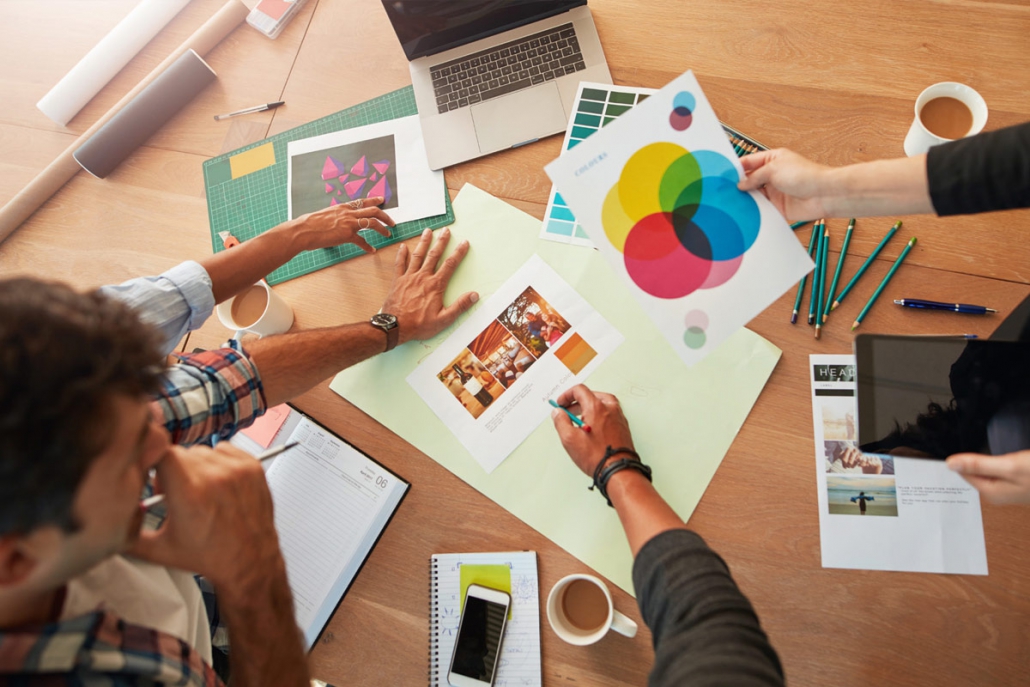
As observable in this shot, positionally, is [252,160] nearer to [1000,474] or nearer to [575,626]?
[575,626]

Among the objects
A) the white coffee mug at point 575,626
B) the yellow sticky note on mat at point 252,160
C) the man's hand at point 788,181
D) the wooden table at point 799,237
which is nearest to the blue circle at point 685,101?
the man's hand at point 788,181

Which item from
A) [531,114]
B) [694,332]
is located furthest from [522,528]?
[531,114]

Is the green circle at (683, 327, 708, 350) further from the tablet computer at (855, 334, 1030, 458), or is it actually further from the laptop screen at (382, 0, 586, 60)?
the laptop screen at (382, 0, 586, 60)

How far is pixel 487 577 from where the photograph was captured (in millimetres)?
949

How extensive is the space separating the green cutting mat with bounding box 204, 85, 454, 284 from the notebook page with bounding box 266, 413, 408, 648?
344 mm

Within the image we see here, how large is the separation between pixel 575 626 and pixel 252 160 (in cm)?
108

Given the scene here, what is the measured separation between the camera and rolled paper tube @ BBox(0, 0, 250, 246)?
4.10 feet

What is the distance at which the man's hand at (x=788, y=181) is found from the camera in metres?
0.82

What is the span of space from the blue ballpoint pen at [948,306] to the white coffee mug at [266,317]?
1.03m

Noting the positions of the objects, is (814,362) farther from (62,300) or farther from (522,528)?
(62,300)

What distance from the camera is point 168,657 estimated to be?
0.69 m

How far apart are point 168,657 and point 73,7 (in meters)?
1.48

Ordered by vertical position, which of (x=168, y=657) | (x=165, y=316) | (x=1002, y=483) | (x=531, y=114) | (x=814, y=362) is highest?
(x=531, y=114)

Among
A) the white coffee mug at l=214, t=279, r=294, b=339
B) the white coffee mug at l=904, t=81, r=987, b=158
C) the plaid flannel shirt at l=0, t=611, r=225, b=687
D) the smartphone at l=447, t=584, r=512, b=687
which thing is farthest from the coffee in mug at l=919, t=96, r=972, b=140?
the plaid flannel shirt at l=0, t=611, r=225, b=687
